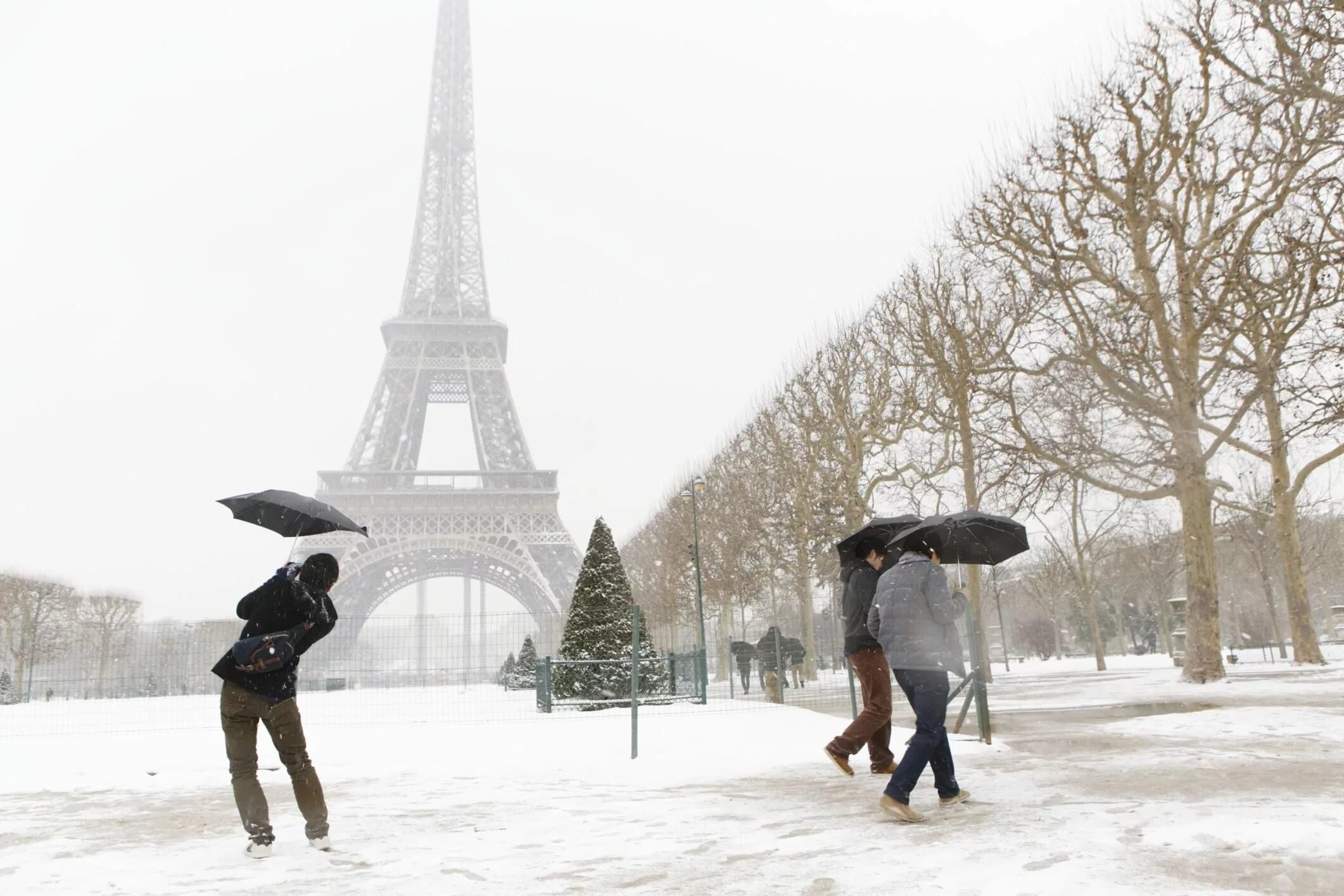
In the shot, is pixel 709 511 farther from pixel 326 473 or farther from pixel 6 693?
pixel 326 473

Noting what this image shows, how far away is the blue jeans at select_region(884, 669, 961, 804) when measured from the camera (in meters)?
5.04

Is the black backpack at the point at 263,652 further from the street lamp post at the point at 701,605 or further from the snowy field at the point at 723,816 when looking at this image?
the street lamp post at the point at 701,605

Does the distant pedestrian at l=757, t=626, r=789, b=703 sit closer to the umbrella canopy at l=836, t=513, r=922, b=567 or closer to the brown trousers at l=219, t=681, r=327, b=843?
the umbrella canopy at l=836, t=513, r=922, b=567

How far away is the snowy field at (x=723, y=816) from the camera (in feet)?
13.1

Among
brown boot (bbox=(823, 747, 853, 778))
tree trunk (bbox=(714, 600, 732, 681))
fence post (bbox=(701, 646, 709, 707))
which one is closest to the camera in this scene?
brown boot (bbox=(823, 747, 853, 778))

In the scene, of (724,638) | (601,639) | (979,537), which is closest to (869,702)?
(979,537)

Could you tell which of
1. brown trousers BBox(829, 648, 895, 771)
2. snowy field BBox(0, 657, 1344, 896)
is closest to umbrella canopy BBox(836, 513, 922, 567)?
brown trousers BBox(829, 648, 895, 771)

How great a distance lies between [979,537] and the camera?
667 cm

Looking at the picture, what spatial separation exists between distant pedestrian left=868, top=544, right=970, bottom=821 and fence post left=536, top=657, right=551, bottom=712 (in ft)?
32.8

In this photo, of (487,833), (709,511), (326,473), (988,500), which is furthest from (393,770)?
(326,473)

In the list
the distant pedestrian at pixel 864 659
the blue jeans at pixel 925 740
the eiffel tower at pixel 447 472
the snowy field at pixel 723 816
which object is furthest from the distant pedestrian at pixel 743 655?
the eiffel tower at pixel 447 472

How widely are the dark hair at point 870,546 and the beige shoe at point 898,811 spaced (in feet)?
5.39

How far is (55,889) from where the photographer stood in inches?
165

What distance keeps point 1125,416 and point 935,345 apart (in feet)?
13.0
